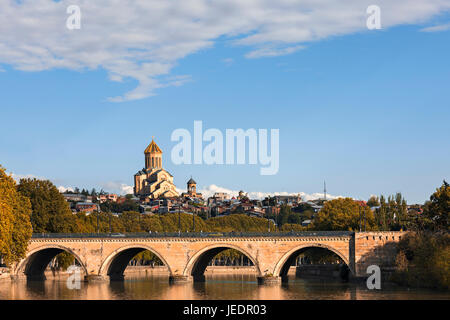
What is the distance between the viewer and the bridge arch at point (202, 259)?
74.4 m

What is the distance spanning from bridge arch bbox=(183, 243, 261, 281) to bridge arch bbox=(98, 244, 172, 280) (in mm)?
2317

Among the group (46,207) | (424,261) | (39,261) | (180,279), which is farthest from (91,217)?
(424,261)

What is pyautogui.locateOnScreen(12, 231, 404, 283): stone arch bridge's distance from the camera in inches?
2776

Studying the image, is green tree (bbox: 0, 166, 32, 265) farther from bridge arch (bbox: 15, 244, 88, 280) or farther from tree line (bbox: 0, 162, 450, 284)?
bridge arch (bbox: 15, 244, 88, 280)

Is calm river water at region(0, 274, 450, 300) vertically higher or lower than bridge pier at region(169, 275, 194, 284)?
lower

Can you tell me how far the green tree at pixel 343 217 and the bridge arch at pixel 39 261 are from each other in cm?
2874

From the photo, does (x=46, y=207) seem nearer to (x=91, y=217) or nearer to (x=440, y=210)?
(x=91, y=217)

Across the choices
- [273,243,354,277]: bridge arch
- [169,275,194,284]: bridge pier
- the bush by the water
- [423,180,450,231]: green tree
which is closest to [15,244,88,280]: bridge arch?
[169,275,194,284]: bridge pier

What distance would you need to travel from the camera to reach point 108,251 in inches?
3135

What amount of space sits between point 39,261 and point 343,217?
37.2 m

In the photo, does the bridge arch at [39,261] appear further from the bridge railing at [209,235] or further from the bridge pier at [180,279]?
the bridge pier at [180,279]

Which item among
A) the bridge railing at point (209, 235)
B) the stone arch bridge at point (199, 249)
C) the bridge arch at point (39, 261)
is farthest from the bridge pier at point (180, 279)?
the bridge arch at point (39, 261)
